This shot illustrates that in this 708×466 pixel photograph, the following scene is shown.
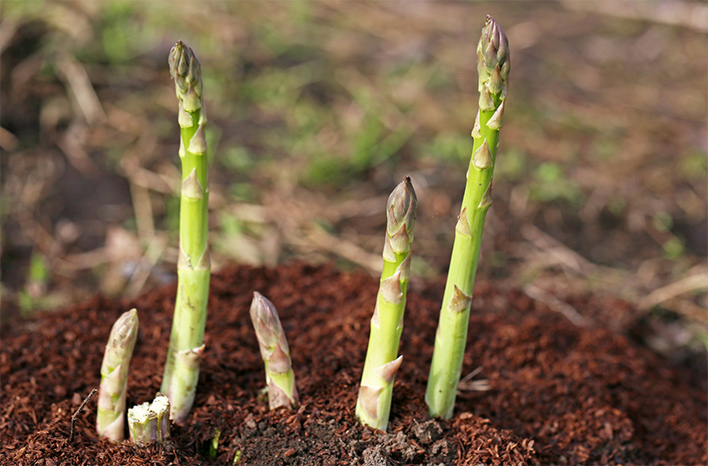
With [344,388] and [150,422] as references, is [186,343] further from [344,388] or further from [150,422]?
[344,388]

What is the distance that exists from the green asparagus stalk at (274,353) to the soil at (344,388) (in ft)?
0.20

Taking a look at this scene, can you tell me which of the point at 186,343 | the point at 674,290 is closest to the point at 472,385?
the point at 186,343

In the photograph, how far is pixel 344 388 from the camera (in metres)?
2.32

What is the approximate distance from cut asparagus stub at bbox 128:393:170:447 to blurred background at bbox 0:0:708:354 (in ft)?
6.25

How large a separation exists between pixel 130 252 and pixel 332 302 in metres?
1.83

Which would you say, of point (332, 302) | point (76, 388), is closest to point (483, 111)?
point (332, 302)

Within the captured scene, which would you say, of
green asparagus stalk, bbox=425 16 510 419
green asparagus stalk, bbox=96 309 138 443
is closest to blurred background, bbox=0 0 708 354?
green asparagus stalk, bbox=425 16 510 419

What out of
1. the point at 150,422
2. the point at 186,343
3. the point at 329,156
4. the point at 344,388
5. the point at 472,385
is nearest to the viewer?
the point at 150,422

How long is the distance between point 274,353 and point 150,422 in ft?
1.40

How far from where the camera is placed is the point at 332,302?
301 centimetres

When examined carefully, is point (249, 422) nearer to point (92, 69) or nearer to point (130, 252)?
point (130, 252)

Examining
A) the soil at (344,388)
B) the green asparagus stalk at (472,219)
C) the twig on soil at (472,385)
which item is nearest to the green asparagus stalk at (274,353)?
the soil at (344,388)

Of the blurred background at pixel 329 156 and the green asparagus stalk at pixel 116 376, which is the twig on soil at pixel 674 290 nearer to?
the blurred background at pixel 329 156

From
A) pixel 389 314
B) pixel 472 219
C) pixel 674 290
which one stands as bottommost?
pixel 674 290
